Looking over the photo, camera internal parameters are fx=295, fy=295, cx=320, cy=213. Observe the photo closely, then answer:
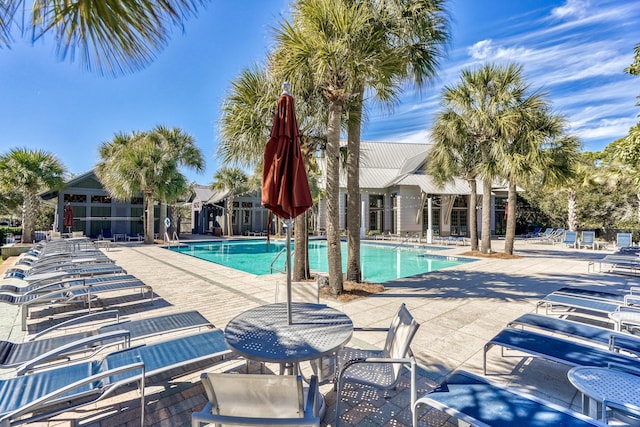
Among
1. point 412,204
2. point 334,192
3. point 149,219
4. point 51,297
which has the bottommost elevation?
point 51,297

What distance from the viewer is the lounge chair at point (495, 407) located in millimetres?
1906

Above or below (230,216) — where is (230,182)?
above

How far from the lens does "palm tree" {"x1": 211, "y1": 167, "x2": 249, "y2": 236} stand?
26.4 m

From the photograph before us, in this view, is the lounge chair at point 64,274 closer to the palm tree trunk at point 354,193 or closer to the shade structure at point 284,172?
the shade structure at point 284,172

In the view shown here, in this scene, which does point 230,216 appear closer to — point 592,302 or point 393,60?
point 393,60

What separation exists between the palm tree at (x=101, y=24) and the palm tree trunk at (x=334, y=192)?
4975mm

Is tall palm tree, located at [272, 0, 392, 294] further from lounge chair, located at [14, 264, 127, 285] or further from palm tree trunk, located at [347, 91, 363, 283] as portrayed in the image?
lounge chair, located at [14, 264, 127, 285]

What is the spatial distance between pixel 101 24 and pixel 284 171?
1637mm

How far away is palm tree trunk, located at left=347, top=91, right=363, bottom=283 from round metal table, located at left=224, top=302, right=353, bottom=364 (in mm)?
4204

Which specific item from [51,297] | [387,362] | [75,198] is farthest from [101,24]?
[75,198]

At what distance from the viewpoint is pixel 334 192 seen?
21.8 feet

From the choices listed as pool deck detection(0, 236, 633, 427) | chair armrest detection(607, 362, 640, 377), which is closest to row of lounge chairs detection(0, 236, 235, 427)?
pool deck detection(0, 236, 633, 427)

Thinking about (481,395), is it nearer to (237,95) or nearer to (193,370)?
(193,370)

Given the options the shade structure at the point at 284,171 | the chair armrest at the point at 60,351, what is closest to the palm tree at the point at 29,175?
the chair armrest at the point at 60,351
